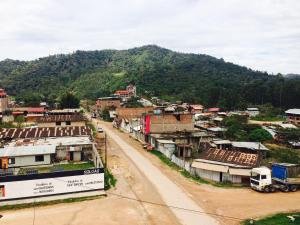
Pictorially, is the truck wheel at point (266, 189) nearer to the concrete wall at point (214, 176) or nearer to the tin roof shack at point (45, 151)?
the concrete wall at point (214, 176)

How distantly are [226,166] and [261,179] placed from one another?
3847 millimetres

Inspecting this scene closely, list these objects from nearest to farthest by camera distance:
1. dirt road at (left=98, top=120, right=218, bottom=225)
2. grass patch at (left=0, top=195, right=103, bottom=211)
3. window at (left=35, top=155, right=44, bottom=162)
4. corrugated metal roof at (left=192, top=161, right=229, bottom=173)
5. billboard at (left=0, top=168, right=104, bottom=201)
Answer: dirt road at (left=98, top=120, right=218, bottom=225) < grass patch at (left=0, top=195, right=103, bottom=211) < billboard at (left=0, top=168, right=104, bottom=201) < corrugated metal roof at (left=192, top=161, right=229, bottom=173) < window at (left=35, top=155, right=44, bottom=162)

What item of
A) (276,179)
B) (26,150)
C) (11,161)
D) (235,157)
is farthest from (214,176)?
(11,161)

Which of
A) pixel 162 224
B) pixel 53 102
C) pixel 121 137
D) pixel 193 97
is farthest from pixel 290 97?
pixel 162 224

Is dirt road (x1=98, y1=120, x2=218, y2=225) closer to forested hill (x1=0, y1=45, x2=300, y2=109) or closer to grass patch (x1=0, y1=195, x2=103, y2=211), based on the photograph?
grass patch (x1=0, y1=195, x2=103, y2=211)

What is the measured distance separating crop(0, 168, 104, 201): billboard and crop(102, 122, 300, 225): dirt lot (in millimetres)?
8424

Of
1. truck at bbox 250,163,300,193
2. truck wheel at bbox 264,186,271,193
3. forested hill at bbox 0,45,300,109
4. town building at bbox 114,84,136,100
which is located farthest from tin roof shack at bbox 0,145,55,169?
town building at bbox 114,84,136,100

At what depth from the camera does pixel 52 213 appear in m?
24.5

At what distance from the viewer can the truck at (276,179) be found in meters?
28.9

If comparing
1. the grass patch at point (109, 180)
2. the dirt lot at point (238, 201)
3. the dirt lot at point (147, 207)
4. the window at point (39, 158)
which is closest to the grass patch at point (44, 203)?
the dirt lot at point (147, 207)

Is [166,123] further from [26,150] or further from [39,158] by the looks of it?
[26,150]

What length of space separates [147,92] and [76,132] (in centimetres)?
8614

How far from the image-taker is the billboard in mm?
26422

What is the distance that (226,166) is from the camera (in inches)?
1251
